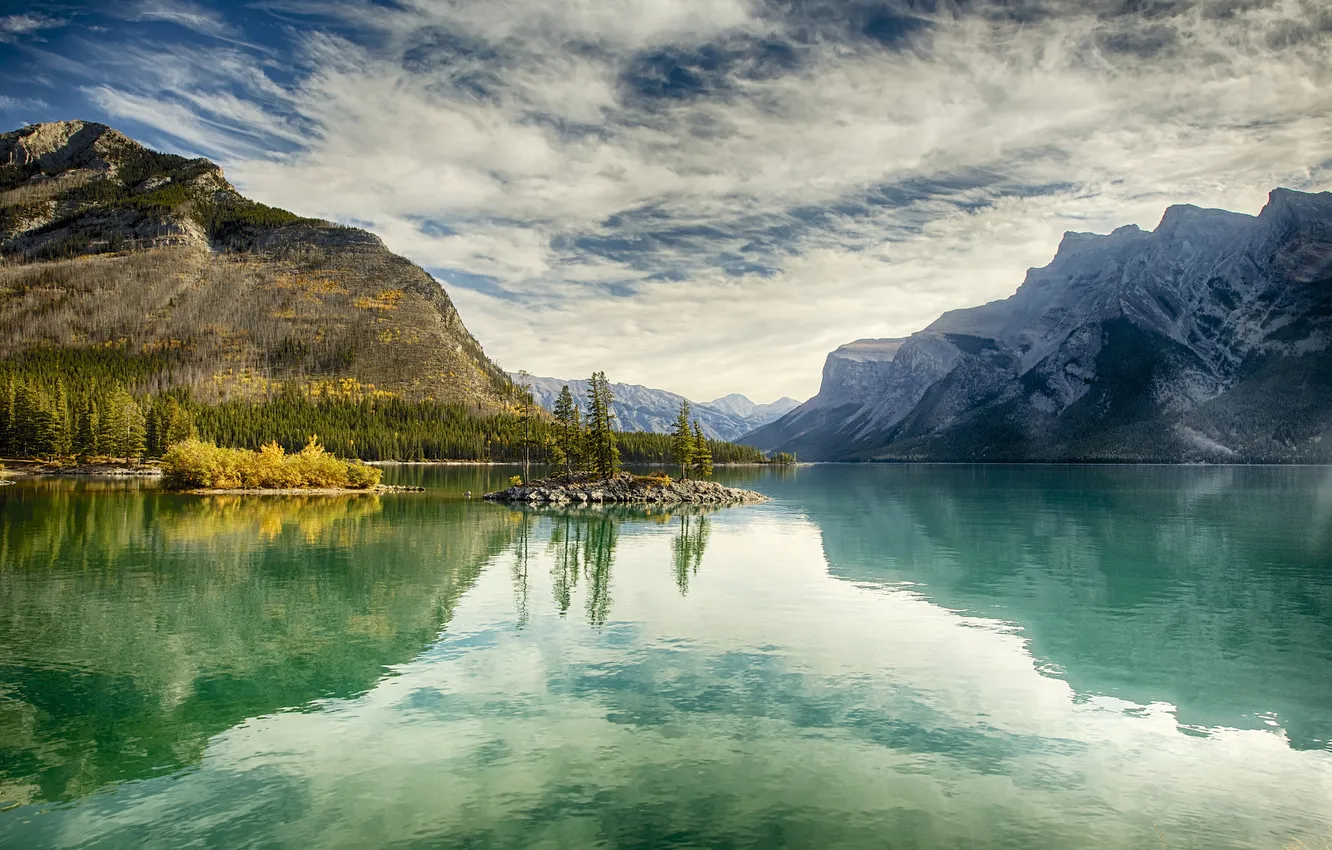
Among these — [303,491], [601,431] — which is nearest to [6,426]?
[303,491]

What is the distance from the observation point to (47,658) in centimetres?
2716

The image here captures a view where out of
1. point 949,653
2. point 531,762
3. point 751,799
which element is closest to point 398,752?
point 531,762

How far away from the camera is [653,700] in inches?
930

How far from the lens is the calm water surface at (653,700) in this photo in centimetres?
1595

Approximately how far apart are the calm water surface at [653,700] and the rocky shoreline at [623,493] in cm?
5458

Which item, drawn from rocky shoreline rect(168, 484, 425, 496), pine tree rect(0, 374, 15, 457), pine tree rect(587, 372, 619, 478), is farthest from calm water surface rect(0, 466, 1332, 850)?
pine tree rect(0, 374, 15, 457)

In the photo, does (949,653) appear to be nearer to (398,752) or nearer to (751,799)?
(751,799)

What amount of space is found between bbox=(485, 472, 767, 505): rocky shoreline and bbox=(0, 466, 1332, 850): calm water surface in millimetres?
54580

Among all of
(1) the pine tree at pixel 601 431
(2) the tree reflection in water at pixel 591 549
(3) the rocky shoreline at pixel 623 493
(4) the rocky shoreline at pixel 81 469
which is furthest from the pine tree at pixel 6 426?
(2) the tree reflection in water at pixel 591 549

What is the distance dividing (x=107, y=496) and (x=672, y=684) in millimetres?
99152

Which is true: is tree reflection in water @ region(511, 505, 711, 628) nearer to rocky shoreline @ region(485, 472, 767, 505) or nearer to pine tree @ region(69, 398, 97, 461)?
rocky shoreline @ region(485, 472, 767, 505)

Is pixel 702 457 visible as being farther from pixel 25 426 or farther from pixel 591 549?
pixel 25 426

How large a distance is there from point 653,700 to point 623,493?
92.1 metres

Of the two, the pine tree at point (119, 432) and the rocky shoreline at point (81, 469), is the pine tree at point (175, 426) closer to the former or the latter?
the pine tree at point (119, 432)
